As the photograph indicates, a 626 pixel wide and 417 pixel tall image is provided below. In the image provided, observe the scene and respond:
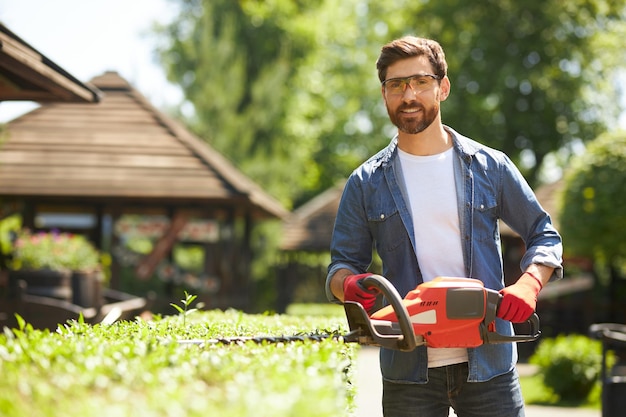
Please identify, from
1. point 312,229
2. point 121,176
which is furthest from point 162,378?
point 312,229

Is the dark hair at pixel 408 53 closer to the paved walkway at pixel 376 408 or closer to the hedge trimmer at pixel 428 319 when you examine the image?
the hedge trimmer at pixel 428 319

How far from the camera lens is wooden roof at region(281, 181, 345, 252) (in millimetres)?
27656

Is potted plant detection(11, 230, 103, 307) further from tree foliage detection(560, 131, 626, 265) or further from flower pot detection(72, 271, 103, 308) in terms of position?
tree foliage detection(560, 131, 626, 265)

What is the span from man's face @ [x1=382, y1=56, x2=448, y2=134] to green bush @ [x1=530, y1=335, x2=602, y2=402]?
33.5 ft

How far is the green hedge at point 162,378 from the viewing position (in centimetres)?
207

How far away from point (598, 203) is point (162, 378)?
1553cm

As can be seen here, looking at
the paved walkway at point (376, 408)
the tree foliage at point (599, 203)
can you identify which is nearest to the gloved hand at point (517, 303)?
the paved walkway at point (376, 408)

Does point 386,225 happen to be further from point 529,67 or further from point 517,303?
point 529,67

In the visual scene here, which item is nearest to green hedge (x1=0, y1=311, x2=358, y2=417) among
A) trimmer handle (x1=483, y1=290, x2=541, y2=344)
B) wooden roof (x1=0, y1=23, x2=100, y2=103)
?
trimmer handle (x1=483, y1=290, x2=541, y2=344)

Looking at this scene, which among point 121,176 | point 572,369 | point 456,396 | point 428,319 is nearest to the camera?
point 428,319

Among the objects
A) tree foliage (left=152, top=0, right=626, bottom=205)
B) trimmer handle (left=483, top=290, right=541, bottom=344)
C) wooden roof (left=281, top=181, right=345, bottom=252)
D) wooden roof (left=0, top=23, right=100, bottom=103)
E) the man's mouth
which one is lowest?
wooden roof (left=281, top=181, right=345, bottom=252)

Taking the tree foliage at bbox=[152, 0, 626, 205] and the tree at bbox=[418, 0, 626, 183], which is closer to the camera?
the tree foliage at bbox=[152, 0, 626, 205]

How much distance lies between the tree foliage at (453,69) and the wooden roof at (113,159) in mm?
10930

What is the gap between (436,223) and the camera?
3.90m
